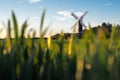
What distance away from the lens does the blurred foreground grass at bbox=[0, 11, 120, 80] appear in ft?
3.16

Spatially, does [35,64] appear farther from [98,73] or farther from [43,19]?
[98,73]

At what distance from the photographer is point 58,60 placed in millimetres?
1179

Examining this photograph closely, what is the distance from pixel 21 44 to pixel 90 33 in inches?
13.9

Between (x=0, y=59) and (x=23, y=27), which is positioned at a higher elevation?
(x=23, y=27)

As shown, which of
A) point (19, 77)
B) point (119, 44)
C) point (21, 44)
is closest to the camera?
point (19, 77)

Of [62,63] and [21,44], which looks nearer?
[62,63]

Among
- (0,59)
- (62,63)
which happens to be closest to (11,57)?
(0,59)

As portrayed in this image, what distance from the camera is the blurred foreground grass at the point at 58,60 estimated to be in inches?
37.9

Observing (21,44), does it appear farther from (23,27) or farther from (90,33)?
(90,33)

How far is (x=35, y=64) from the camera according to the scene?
1.24 metres

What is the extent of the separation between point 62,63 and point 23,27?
0.28 metres

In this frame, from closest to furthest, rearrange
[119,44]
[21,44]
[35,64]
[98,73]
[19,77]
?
[98,73], [19,77], [35,64], [21,44], [119,44]

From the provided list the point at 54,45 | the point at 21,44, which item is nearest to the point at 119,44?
the point at 54,45

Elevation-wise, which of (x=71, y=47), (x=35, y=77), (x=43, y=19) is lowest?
(x=35, y=77)
